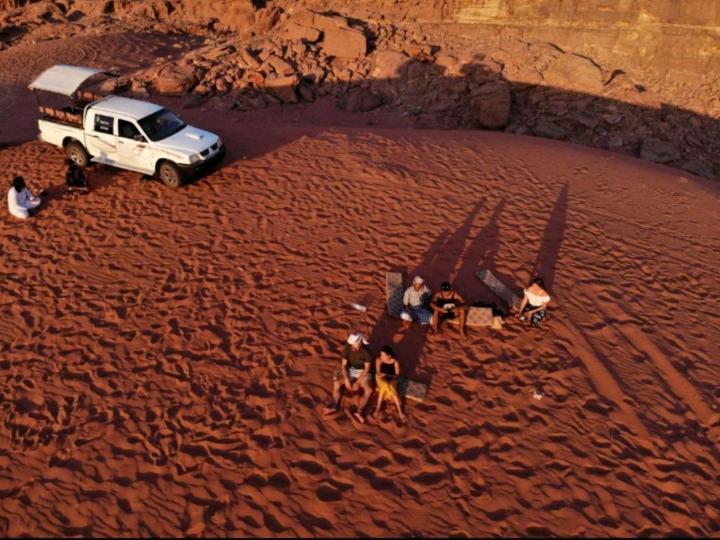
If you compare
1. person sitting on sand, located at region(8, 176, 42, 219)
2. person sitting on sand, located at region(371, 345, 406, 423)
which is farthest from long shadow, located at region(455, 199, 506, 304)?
person sitting on sand, located at region(8, 176, 42, 219)

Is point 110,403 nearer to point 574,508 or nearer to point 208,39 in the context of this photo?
point 574,508

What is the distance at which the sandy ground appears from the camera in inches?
237

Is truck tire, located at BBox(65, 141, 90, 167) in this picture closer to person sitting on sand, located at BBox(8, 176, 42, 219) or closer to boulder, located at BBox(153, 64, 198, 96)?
person sitting on sand, located at BBox(8, 176, 42, 219)

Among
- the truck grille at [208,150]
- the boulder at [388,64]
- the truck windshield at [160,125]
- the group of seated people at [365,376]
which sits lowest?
the group of seated people at [365,376]

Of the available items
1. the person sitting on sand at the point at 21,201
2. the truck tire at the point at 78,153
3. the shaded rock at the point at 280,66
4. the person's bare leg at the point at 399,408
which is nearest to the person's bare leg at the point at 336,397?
the person's bare leg at the point at 399,408

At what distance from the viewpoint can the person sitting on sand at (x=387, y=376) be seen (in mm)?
6773

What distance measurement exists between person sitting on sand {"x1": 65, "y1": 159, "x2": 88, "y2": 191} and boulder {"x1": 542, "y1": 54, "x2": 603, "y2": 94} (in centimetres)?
1963

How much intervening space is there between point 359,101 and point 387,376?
1784 cm

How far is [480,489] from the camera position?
6094 millimetres

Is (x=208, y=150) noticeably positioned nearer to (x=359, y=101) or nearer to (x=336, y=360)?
(x=336, y=360)

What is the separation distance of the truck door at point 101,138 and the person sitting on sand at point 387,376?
9.50 m

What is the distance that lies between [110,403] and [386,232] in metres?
6.46

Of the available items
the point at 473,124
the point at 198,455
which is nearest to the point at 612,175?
the point at 473,124

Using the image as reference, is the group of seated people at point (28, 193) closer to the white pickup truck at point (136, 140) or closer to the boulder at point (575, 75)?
Result: the white pickup truck at point (136, 140)
